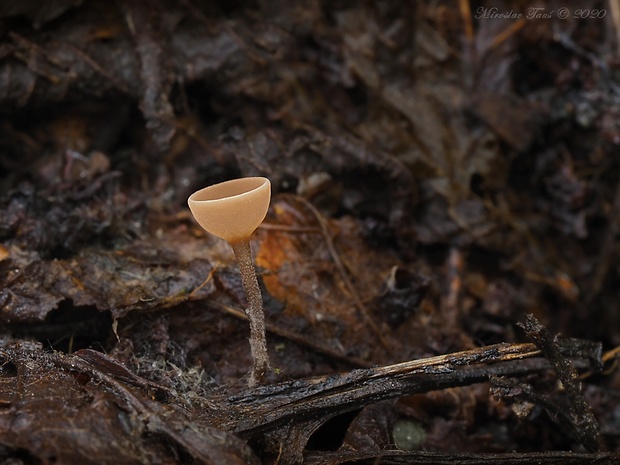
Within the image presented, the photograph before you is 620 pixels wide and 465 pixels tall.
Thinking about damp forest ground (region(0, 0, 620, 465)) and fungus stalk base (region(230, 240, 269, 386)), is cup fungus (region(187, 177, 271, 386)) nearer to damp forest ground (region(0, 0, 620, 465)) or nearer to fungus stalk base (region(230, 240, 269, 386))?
fungus stalk base (region(230, 240, 269, 386))

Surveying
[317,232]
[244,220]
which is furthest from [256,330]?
[317,232]

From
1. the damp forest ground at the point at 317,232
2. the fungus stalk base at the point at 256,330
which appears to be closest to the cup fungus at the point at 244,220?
the fungus stalk base at the point at 256,330

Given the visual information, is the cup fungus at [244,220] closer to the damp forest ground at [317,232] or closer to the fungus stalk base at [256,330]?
the fungus stalk base at [256,330]

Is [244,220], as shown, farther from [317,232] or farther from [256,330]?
[317,232]

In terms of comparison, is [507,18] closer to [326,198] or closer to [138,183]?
[326,198]

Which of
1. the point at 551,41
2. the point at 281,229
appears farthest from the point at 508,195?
the point at 281,229

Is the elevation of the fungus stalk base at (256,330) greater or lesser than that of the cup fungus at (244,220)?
lesser
